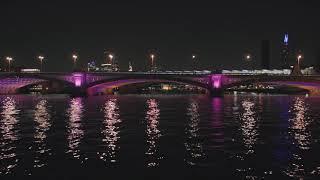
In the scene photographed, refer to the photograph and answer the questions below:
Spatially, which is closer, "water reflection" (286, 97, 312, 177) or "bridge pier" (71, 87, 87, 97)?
"water reflection" (286, 97, 312, 177)

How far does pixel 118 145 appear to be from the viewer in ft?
101

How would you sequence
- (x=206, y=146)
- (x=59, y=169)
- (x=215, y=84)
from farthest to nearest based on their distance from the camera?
1. (x=215, y=84)
2. (x=206, y=146)
3. (x=59, y=169)

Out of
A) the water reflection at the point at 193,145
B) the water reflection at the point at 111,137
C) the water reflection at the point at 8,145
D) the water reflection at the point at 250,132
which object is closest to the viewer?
the water reflection at the point at 8,145

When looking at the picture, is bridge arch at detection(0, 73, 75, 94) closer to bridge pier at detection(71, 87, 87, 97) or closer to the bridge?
the bridge

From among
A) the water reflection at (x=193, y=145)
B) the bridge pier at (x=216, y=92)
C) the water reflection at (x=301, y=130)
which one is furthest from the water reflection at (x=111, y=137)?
the bridge pier at (x=216, y=92)

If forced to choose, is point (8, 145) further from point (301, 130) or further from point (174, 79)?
point (174, 79)

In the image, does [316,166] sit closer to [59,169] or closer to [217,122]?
[59,169]

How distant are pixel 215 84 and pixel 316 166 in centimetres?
9540

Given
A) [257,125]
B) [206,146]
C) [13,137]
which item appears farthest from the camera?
[257,125]

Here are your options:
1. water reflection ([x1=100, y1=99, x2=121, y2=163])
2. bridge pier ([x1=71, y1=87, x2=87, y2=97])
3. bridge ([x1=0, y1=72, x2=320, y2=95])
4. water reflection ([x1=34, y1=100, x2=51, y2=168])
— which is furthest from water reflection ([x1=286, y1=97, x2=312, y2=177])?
bridge pier ([x1=71, y1=87, x2=87, y2=97])

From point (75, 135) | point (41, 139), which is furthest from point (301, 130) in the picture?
point (41, 139)

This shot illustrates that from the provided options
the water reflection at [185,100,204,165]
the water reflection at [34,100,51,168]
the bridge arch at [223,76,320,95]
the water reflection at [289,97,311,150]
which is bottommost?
the water reflection at [289,97,311,150]

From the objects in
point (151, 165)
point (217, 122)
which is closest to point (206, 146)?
point (151, 165)

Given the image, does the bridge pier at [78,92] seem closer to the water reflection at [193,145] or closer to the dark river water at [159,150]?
the dark river water at [159,150]
